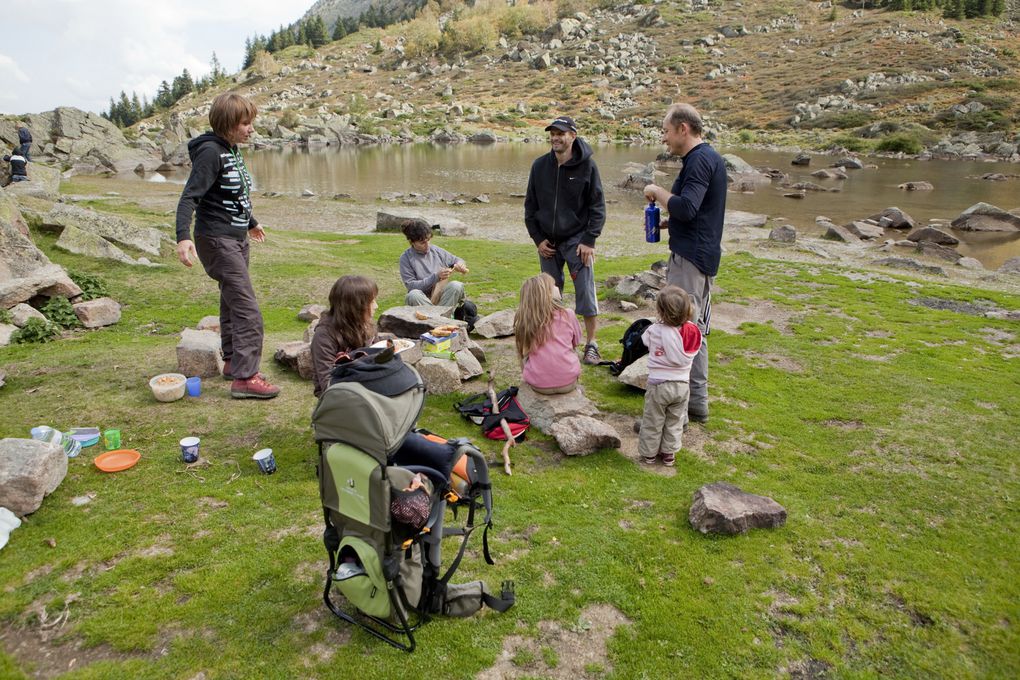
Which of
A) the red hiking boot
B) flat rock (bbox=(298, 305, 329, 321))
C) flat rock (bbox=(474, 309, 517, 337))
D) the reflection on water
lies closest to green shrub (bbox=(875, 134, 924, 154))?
the reflection on water

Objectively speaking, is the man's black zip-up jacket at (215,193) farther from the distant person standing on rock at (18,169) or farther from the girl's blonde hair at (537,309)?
the distant person standing on rock at (18,169)

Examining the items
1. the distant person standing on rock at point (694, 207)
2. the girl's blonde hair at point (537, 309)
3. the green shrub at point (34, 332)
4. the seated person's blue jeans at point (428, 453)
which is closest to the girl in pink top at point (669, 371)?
the distant person standing on rock at point (694, 207)

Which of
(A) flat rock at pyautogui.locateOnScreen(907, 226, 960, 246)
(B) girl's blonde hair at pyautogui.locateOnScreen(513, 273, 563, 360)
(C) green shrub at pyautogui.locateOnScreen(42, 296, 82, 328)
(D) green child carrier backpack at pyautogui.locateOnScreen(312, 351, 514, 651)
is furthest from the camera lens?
(A) flat rock at pyautogui.locateOnScreen(907, 226, 960, 246)

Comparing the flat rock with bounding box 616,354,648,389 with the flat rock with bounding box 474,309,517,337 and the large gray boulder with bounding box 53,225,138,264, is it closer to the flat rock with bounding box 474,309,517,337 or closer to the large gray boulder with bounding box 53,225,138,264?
the flat rock with bounding box 474,309,517,337

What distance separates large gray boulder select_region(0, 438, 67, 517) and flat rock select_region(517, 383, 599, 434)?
441 cm

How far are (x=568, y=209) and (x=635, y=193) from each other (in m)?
27.1

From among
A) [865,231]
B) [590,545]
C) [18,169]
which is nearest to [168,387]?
[590,545]

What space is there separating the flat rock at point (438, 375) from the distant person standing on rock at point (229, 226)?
1.77 meters

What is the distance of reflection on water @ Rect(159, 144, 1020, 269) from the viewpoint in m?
27.3

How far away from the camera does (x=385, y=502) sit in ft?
10.8

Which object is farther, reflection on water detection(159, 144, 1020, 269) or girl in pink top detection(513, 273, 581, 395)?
reflection on water detection(159, 144, 1020, 269)

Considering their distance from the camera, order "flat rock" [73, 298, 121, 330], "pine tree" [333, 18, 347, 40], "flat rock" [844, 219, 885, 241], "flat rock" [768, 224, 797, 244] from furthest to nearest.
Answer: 1. "pine tree" [333, 18, 347, 40]
2. "flat rock" [844, 219, 885, 241]
3. "flat rock" [768, 224, 797, 244]
4. "flat rock" [73, 298, 121, 330]

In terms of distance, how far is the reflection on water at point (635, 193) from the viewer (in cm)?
2731

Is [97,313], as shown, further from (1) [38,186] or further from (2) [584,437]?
(1) [38,186]
